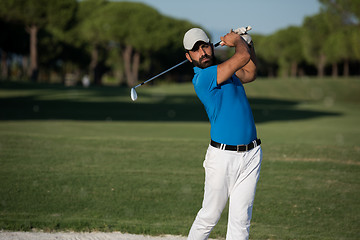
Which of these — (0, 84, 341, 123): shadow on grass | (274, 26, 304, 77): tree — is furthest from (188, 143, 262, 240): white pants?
(274, 26, 304, 77): tree

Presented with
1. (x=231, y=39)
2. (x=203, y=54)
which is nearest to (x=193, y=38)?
(x=203, y=54)

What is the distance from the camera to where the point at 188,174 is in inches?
364

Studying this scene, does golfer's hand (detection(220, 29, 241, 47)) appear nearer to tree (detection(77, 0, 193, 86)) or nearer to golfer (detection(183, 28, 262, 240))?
golfer (detection(183, 28, 262, 240))

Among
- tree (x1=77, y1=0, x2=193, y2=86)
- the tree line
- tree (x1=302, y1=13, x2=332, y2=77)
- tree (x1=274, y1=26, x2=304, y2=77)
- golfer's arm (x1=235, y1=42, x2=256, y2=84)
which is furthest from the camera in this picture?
tree (x1=274, y1=26, x2=304, y2=77)

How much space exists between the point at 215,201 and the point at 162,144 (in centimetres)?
792

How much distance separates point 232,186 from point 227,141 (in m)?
0.44

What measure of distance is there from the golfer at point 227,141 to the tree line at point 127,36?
48470 millimetres

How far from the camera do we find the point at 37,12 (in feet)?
167

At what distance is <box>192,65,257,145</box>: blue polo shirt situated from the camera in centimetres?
416

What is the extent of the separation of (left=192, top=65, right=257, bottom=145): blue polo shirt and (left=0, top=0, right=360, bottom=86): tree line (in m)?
48.6

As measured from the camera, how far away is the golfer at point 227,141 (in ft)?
13.7

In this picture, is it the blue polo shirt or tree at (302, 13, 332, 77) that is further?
tree at (302, 13, 332, 77)

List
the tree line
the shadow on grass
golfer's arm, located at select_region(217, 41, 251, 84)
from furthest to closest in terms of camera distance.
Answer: the tree line, the shadow on grass, golfer's arm, located at select_region(217, 41, 251, 84)

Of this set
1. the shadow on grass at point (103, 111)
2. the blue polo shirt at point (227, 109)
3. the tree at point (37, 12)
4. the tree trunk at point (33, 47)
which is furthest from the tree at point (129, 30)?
the blue polo shirt at point (227, 109)
